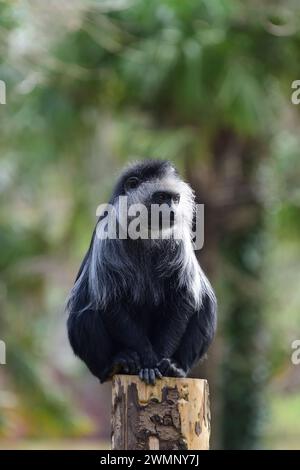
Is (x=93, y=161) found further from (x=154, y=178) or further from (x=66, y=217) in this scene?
(x=154, y=178)

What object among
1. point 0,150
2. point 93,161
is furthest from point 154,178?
point 93,161

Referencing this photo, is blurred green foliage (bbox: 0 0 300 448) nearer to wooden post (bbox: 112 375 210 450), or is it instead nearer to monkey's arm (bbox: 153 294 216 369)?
monkey's arm (bbox: 153 294 216 369)

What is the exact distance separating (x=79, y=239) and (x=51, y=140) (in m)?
1.11

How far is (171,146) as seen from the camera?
895 centimetres

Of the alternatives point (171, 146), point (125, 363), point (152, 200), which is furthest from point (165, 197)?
point (171, 146)

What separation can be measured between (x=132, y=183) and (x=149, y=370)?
0.85 metres

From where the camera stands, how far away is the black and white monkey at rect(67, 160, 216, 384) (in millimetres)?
4184

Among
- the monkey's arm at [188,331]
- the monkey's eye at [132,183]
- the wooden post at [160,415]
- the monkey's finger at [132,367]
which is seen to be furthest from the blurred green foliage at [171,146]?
the wooden post at [160,415]

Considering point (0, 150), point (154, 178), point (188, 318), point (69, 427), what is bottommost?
point (69, 427)

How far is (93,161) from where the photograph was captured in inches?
450

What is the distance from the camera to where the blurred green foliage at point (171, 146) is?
29.1 ft

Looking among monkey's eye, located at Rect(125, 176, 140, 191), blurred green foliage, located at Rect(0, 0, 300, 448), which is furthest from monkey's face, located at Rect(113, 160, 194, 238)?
blurred green foliage, located at Rect(0, 0, 300, 448)

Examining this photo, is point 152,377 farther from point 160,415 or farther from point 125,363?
point 125,363

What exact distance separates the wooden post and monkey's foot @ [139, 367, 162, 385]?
0.06 ft
